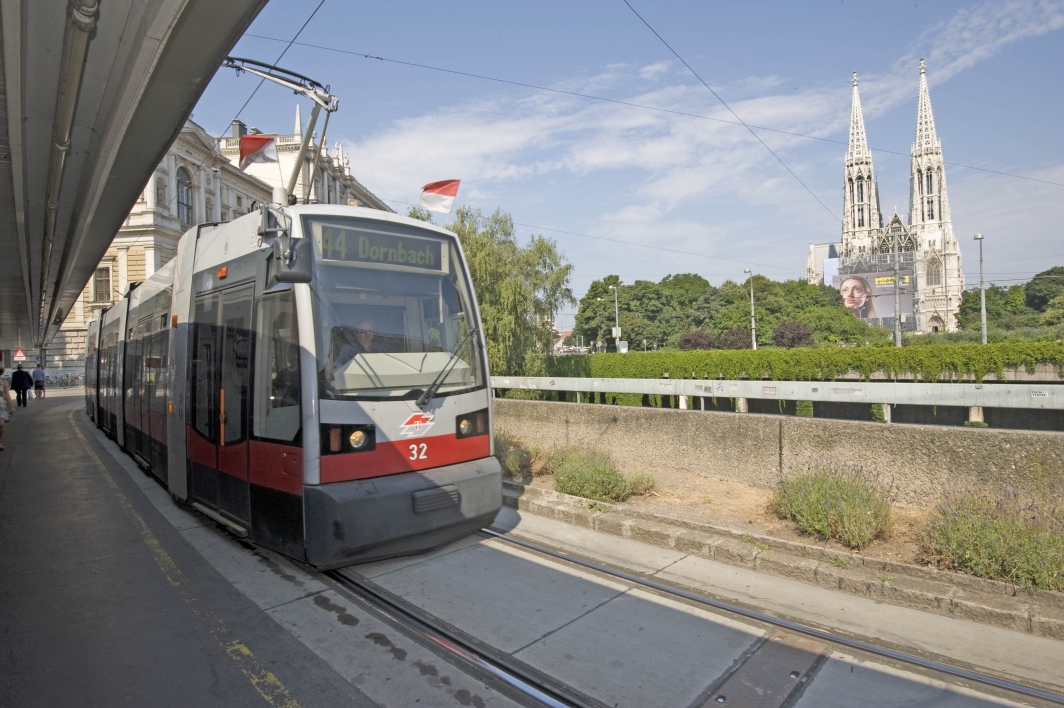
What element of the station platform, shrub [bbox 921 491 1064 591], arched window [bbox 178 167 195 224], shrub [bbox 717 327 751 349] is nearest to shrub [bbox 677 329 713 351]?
shrub [bbox 717 327 751 349]

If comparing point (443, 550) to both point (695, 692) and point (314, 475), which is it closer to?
point (314, 475)

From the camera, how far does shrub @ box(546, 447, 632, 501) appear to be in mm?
8062

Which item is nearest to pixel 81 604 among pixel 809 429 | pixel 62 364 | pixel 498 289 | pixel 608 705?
pixel 608 705

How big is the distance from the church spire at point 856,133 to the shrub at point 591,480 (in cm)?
12776

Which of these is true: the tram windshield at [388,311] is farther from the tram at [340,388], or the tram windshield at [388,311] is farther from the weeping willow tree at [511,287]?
the weeping willow tree at [511,287]

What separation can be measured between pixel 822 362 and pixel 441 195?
1804cm

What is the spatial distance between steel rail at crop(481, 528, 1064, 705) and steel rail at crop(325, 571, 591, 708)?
1.76 m

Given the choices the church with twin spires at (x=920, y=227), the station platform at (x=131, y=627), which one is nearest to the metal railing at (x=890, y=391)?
the station platform at (x=131, y=627)

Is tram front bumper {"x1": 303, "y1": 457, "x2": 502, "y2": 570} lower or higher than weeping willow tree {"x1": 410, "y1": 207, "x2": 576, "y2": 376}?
lower

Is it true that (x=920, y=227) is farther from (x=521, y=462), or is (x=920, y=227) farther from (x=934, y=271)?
(x=521, y=462)

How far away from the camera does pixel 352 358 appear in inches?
219

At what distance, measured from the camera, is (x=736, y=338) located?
70812 mm

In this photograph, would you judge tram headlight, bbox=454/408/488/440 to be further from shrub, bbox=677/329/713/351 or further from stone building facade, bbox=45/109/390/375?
A: shrub, bbox=677/329/713/351

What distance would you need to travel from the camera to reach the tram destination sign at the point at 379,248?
5.73 m
